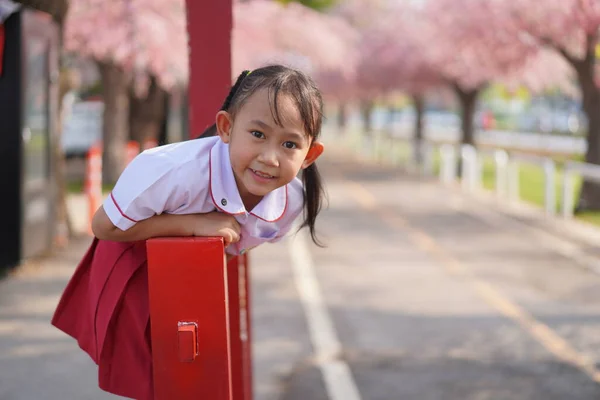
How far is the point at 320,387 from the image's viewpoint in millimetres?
6676

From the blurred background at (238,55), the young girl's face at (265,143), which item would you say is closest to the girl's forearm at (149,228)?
the young girl's face at (265,143)

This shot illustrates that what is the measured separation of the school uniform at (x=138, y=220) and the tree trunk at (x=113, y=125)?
21058mm

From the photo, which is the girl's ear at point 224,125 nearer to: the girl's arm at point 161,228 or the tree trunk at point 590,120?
the girl's arm at point 161,228

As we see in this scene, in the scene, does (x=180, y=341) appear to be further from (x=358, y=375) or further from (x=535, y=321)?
(x=535, y=321)

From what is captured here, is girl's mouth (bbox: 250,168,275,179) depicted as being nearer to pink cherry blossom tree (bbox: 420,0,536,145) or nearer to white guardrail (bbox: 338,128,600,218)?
white guardrail (bbox: 338,128,600,218)

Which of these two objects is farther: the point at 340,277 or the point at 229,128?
the point at 340,277

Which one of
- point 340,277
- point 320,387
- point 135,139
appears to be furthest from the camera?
point 135,139

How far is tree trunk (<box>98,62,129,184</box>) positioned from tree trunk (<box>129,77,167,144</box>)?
2.45 meters

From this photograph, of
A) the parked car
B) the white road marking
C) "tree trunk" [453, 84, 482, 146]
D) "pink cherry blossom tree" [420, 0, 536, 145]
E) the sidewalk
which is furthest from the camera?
"tree trunk" [453, 84, 482, 146]

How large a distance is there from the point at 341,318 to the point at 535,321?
5.48ft

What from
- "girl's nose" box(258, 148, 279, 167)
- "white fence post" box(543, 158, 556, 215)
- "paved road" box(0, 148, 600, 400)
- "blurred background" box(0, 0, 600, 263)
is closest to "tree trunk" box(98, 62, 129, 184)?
"blurred background" box(0, 0, 600, 263)

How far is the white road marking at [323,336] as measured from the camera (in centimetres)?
667

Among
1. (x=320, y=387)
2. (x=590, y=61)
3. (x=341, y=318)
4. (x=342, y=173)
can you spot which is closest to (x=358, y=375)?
(x=320, y=387)

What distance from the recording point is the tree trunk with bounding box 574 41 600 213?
18766 mm
